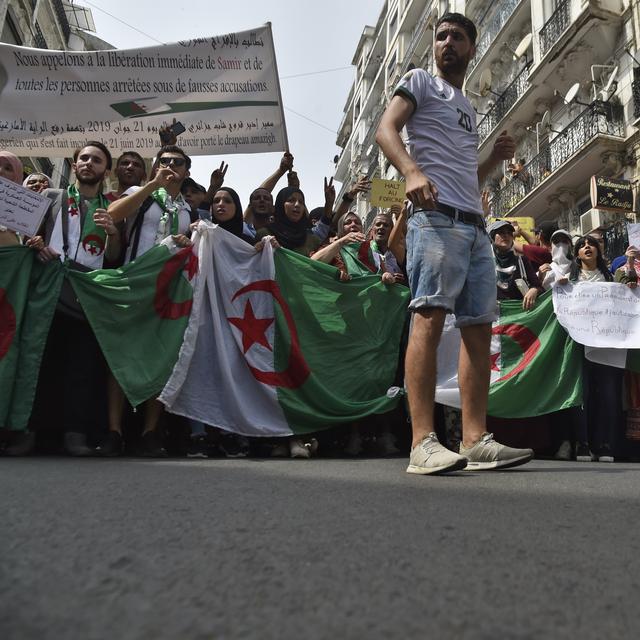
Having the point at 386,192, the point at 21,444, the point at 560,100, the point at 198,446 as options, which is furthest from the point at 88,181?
the point at 560,100

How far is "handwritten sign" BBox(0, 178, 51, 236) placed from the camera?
341 cm

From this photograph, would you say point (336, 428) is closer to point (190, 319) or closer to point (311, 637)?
point (190, 319)

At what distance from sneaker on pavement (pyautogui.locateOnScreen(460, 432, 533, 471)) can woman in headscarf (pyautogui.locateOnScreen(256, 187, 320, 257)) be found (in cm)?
240

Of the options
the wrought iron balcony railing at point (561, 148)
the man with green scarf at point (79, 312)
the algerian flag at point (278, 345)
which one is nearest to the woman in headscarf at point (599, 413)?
the algerian flag at point (278, 345)

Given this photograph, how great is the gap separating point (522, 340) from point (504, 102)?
720 inches

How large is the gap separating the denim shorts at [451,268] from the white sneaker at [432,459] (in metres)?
0.58

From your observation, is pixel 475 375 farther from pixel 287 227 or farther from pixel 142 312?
pixel 287 227

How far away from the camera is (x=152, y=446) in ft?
11.3

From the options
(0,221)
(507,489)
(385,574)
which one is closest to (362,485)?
(507,489)

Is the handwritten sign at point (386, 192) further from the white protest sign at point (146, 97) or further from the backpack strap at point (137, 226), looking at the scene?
the backpack strap at point (137, 226)

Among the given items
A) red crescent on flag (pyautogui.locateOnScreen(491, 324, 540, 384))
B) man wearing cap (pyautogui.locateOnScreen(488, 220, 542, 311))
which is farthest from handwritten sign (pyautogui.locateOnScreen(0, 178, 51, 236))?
man wearing cap (pyautogui.locateOnScreen(488, 220, 542, 311))

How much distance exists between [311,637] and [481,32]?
25994mm

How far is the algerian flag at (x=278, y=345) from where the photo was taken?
3.79m

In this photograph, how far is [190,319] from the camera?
12.6ft
